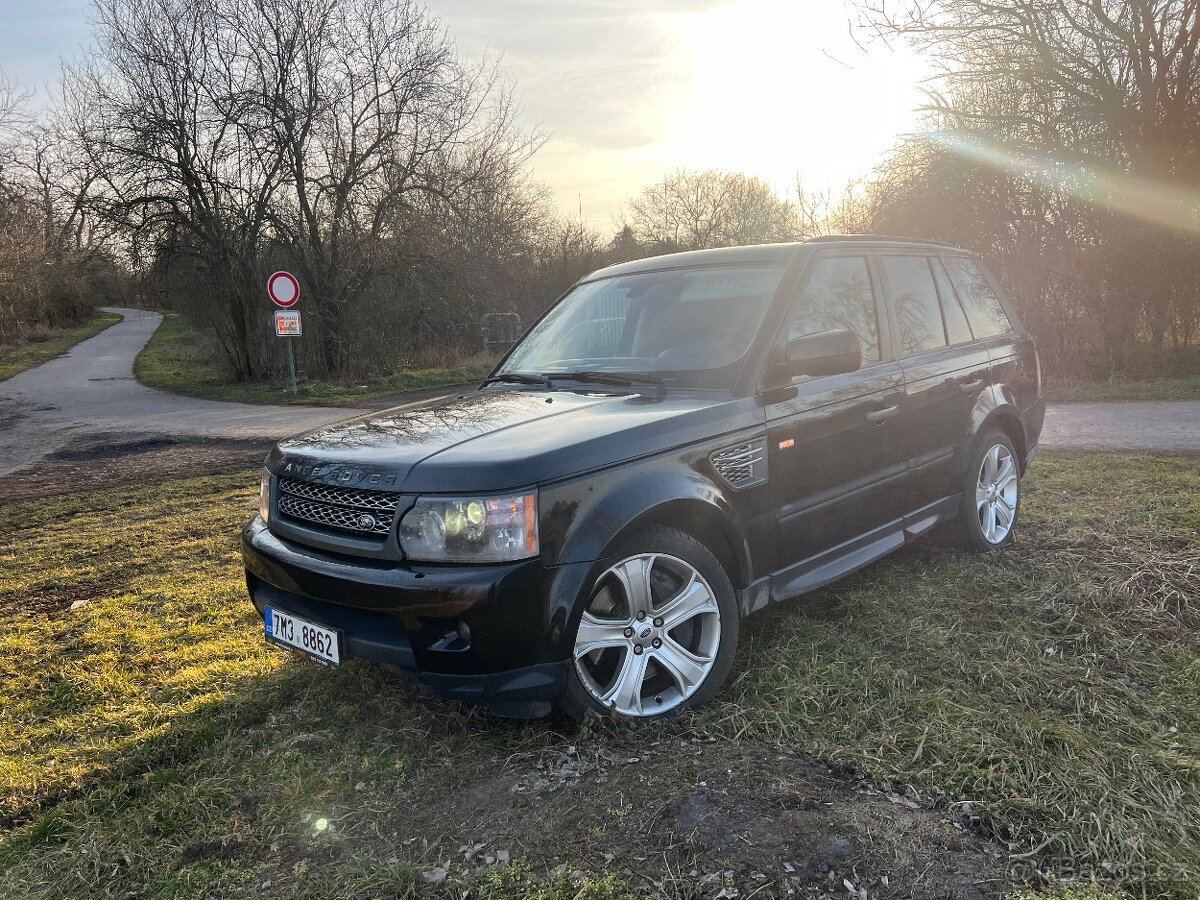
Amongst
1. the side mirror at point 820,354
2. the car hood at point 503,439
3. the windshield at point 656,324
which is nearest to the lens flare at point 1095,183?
the windshield at point 656,324

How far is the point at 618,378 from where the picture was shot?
3584mm

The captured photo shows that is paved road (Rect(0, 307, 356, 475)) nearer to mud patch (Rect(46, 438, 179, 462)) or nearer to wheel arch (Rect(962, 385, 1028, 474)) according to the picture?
mud patch (Rect(46, 438, 179, 462))

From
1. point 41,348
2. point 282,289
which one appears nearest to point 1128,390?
point 282,289

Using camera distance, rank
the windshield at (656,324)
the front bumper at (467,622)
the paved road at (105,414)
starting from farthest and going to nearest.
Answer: the paved road at (105,414)
the windshield at (656,324)
the front bumper at (467,622)

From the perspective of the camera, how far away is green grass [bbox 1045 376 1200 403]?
459 inches

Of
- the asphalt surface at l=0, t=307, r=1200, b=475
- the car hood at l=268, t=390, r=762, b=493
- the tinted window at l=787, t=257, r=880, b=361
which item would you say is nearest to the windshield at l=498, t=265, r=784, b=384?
the tinted window at l=787, t=257, r=880, b=361

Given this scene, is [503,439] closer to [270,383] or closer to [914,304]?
[914,304]

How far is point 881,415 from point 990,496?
1.42m

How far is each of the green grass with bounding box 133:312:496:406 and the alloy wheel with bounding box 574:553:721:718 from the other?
559 inches

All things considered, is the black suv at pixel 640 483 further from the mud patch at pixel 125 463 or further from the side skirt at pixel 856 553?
the mud patch at pixel 125 463

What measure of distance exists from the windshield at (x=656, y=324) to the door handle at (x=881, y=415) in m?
0.76

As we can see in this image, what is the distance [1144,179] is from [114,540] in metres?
15.1

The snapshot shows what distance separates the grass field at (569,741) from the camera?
2.24 m

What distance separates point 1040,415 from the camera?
5336 millimetres
